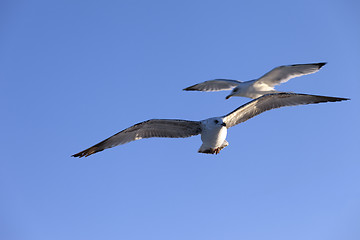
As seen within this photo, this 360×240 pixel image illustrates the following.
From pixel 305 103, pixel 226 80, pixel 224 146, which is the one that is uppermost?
pixel 226 80

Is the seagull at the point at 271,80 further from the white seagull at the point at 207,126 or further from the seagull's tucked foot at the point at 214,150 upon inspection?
the seagull's tucked foot at the point at 214,150

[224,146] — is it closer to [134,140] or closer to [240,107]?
[240,107]

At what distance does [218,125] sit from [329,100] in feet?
10.0

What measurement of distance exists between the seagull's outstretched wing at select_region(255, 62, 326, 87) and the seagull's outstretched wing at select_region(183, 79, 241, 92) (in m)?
2.63

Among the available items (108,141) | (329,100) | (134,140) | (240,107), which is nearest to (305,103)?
(329,100)

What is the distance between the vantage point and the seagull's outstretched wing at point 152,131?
10.4 meters

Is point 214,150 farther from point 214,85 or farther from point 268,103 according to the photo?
point 214,85

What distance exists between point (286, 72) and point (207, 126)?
4.28 meters

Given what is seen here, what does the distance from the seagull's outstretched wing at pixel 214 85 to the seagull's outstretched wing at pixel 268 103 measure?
17.7 feet

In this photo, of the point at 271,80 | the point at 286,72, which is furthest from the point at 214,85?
the point at 286,72

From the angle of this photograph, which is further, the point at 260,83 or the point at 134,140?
the point at 260,83

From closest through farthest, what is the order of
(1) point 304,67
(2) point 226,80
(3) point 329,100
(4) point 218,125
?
1. (4) point 218,125
2. (3) point 329,100
3. (1) point 304,67
4. (2) point 226,80

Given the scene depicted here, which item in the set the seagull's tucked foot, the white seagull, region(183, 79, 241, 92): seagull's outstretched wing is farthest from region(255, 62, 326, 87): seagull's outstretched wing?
the seagull's tucked foot

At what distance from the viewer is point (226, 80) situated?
1633 cm
